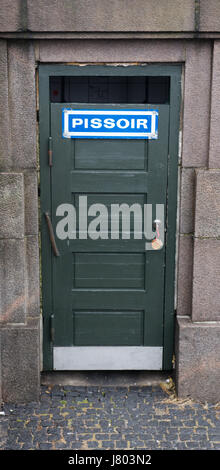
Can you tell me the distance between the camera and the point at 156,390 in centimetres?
536

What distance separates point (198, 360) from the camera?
16.8ft

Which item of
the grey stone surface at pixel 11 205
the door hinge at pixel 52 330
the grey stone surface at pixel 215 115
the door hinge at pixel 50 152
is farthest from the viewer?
the door hinge at pixel 52 330

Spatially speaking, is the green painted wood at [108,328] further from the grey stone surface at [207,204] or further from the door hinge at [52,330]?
the grey stone surface at [207,204]

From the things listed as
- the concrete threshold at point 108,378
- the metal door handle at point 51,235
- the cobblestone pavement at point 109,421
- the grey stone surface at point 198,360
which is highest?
the metal door handle at point 51,235

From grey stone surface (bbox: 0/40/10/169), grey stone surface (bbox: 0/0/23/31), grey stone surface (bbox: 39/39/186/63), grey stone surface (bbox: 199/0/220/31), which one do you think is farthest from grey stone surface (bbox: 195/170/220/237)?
grey stone surface (bbox: 0/0/23/31)

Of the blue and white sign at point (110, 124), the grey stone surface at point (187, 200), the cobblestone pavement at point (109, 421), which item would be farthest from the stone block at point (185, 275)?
the blue and white sign at point (110, 124)

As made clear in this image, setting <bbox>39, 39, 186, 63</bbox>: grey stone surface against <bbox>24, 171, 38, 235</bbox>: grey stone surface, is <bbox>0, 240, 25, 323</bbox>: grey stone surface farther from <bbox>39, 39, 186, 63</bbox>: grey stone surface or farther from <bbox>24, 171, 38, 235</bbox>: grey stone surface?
<bbox>39, 39, 186, 63</bbox>: grey stone surface

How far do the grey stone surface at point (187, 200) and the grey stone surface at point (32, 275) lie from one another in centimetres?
147

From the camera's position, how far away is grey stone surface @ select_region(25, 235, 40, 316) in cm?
504

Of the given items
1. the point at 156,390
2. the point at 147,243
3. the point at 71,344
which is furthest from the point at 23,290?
the point at 156,390

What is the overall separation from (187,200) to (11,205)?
1713 mm

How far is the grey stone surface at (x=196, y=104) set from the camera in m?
4.69

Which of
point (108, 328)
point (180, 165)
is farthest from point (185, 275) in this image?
point (180, 165)

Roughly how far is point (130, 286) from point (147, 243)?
489 mm
